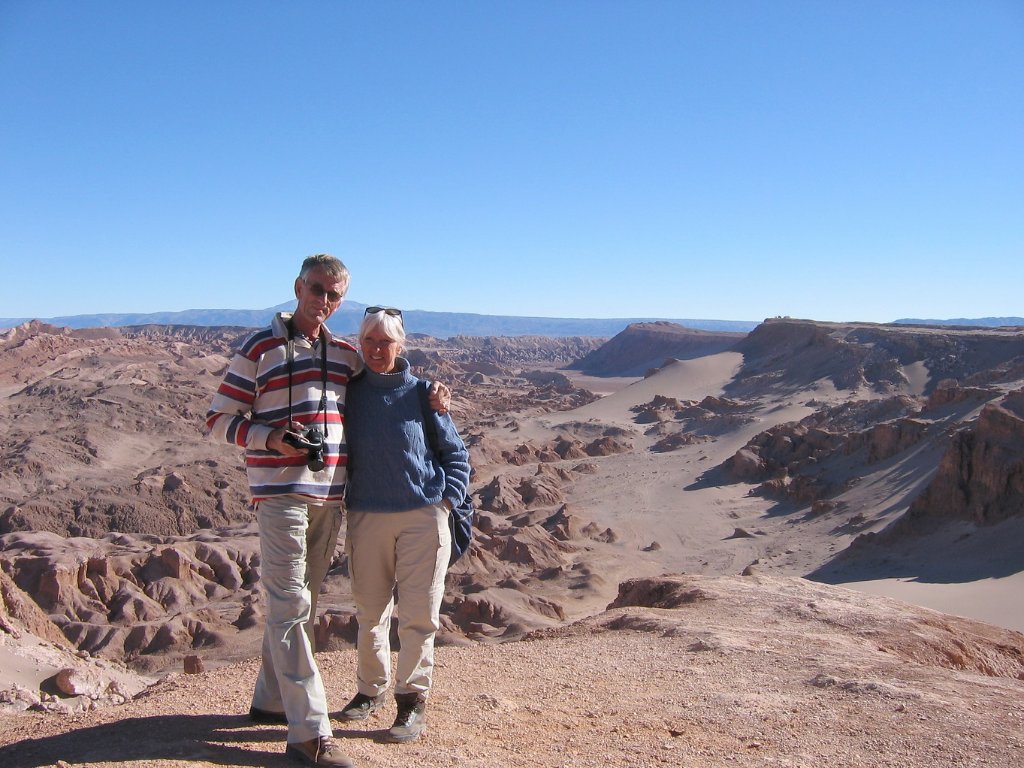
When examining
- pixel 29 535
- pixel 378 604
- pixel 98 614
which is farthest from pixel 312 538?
pixel 29 535

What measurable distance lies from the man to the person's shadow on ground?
0.20 meters

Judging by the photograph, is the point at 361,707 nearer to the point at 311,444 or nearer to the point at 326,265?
the point at 311,444

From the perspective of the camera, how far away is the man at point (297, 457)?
10.1 feet

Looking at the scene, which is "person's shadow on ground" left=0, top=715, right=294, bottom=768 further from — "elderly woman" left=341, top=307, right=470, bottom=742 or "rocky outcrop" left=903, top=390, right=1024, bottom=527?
"rocky outcrop" left=903, top=390, right=1024, bottom=527

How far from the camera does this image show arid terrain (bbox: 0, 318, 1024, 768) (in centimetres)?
376

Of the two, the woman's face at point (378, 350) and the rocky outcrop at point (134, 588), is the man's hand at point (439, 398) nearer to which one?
the woman's face at point (378, 350)

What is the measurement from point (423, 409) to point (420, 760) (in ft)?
4.41

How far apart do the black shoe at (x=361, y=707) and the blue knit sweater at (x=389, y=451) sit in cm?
89

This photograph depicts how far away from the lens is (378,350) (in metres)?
3.37

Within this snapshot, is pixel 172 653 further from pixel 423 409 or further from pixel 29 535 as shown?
pixel 423 409

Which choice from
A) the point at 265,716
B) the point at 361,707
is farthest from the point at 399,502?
the point at 265,716

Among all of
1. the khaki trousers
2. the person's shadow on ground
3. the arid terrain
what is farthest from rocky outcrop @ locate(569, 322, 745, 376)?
the khaki trousers

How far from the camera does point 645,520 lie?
2358 centimetres

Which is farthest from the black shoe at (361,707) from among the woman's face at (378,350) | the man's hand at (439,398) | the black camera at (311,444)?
the woman's face at (378,350)
